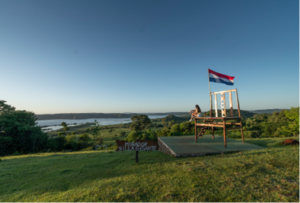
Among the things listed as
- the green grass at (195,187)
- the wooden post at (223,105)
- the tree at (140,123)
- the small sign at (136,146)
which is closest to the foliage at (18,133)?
the green grass at (195,187)

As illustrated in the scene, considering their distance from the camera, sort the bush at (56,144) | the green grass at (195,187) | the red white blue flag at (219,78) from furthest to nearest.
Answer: the bush at (56,144) → the red white blue flag at (219,78) → the green grass at (195,187)

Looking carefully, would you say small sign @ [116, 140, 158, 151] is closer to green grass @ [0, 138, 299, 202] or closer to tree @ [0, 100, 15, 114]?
green grass @ [0, 138, 299, 202]

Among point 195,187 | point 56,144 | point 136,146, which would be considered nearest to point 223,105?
point 136,146

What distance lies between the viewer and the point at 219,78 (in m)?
9.09

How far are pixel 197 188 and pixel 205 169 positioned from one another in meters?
1.35

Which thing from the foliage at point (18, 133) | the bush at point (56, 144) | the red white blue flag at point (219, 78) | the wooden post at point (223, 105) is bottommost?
the bush at point (56, 144)

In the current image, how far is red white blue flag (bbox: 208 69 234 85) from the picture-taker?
9.01 m

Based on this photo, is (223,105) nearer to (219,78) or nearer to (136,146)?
(219,78)

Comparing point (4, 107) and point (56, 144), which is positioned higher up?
point (4, 107)

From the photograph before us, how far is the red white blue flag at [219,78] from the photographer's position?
9008mm

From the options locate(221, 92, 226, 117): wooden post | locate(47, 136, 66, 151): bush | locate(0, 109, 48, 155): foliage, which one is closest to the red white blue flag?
locate(221, 92, 226, 117): wooden post

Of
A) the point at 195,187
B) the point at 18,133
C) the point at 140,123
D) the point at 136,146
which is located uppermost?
the point at 136,146

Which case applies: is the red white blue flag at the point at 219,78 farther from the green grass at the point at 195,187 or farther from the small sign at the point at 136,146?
the small sign at the point at 136,146

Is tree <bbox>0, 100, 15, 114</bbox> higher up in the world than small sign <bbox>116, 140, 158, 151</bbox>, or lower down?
higher up
